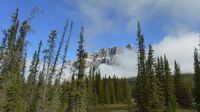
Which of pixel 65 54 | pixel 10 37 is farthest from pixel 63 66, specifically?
pixel 10 37

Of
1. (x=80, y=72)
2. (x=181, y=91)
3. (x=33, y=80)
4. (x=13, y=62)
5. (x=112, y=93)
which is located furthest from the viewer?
(x=112, y=93)

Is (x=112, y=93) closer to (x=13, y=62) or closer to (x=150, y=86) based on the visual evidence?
(x=150, y=86)

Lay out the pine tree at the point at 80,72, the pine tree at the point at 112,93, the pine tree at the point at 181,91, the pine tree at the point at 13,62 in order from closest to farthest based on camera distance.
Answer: the pine tree at the point at 13,62
the pine tree at the point at 80,72
the pine tree at the point at 181,91
the pine tree at the point at 112,93

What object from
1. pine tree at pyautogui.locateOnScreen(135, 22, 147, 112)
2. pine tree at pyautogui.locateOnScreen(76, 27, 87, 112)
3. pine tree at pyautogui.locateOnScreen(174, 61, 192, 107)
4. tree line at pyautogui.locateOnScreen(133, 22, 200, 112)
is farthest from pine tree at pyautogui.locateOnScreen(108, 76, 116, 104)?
pine tree at pyautogui.locateOnScreen(76, 27, 87, 112)

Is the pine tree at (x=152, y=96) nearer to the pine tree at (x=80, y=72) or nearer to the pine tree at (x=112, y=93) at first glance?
the pine tree at (x=80, y=72)

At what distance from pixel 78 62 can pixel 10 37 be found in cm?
1349

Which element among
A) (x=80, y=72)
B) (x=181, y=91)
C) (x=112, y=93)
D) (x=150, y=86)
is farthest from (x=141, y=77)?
(x=112, y=93)

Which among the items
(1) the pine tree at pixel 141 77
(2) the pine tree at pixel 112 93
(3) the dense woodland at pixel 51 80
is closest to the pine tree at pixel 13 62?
(3) the dense woodland at pixel 51 80

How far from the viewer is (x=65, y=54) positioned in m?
46.2

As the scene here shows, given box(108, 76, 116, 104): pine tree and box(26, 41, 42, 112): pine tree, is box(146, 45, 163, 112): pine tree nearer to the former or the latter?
box(26, 41, 42, 112): pine tree

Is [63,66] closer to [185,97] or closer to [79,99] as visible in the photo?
[79,99]

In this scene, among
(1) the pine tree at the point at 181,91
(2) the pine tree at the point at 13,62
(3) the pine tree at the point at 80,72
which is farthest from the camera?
(1) the pine tree at the point at 181,91

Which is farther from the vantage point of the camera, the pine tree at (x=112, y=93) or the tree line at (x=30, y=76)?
the pine tree at (x=112, y=93)

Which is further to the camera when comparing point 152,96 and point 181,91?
point 181,91
